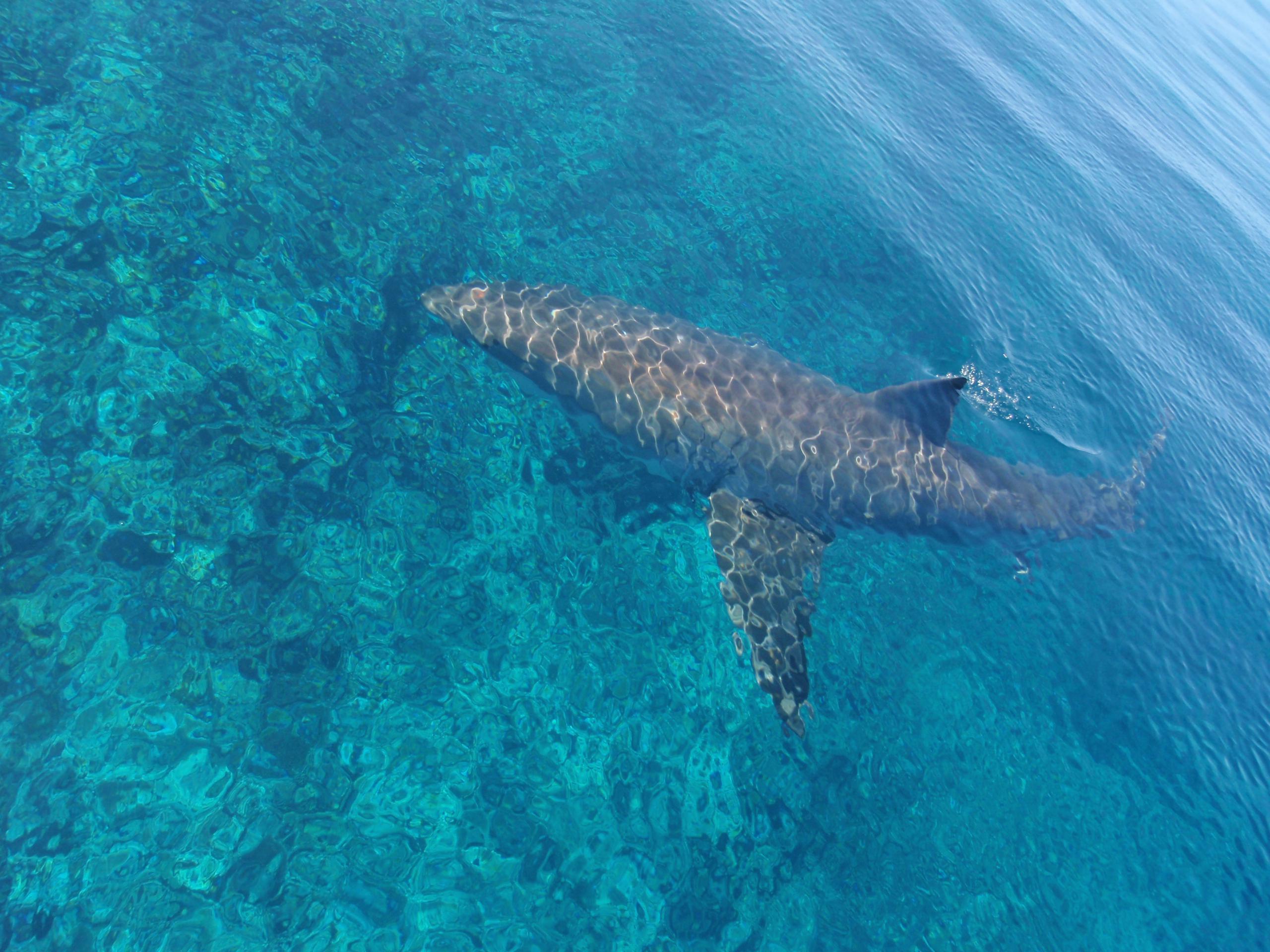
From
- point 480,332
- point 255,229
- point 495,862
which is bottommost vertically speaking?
point 495,862

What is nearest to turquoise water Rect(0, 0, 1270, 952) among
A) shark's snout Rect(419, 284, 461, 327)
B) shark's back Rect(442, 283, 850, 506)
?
shark's snout Rect(419, 284, 461, 327)

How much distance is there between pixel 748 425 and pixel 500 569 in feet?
17.2

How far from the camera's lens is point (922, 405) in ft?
44.2

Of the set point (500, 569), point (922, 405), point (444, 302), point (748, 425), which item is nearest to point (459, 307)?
point (444, 302)

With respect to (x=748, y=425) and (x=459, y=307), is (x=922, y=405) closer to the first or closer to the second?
(x=748, y=425)

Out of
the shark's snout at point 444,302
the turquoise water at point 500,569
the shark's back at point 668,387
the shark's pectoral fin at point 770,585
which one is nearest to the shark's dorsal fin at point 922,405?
the shark's back at point 668,387

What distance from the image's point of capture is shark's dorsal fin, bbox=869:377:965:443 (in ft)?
43.6

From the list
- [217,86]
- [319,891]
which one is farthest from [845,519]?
[217,86]

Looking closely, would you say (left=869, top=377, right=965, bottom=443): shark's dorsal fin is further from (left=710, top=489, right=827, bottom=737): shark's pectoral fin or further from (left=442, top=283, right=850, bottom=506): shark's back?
(left=710, top=489, right=827, bottom=737): shark's pectoral fin

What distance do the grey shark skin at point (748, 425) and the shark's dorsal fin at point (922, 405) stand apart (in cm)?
2

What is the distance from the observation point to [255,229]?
43.6 feet

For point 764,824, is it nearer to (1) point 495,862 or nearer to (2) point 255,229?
(1) point 495,862

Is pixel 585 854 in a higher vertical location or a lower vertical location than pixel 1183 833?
lower

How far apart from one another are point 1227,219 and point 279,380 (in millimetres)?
39141
